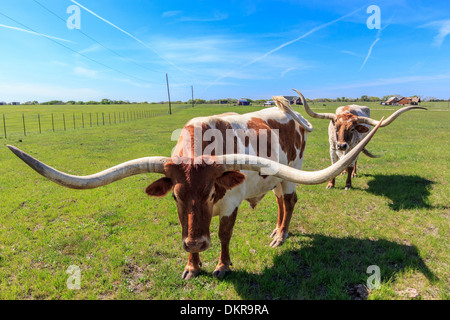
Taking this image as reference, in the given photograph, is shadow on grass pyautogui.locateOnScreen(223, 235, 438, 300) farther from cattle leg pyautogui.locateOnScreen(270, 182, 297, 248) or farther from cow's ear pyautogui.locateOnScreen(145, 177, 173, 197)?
cow's ear pyautogui.locateOnScreen(145, 177, 173, 197)

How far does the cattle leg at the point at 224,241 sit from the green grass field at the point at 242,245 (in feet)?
0.49

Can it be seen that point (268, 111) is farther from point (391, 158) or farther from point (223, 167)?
point (391, 158)

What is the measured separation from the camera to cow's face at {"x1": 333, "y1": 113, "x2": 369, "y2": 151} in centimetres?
771

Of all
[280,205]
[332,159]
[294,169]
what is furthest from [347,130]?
[294,169]

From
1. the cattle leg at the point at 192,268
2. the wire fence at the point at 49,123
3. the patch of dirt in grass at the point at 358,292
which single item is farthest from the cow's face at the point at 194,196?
the wire fence at the point at 49,123

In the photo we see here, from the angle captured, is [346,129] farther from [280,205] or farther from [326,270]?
[326,270]

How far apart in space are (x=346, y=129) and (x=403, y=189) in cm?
257

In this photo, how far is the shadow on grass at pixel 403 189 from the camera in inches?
261

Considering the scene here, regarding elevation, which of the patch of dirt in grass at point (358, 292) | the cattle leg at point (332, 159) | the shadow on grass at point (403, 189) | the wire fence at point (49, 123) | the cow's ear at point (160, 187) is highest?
the wire fence at point (49, 123)

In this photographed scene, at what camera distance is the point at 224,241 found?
12.9ft

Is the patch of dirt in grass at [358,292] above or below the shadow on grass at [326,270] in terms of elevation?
below

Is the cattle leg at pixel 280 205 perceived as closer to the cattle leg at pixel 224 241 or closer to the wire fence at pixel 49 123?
the cattle leg at pixel 224 241

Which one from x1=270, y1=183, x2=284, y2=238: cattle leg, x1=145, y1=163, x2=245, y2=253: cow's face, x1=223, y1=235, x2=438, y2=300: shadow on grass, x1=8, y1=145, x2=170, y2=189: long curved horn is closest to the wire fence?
x1=8, y1=145, x2=170, y2=189: long curved horn

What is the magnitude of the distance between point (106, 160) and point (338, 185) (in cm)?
1050
